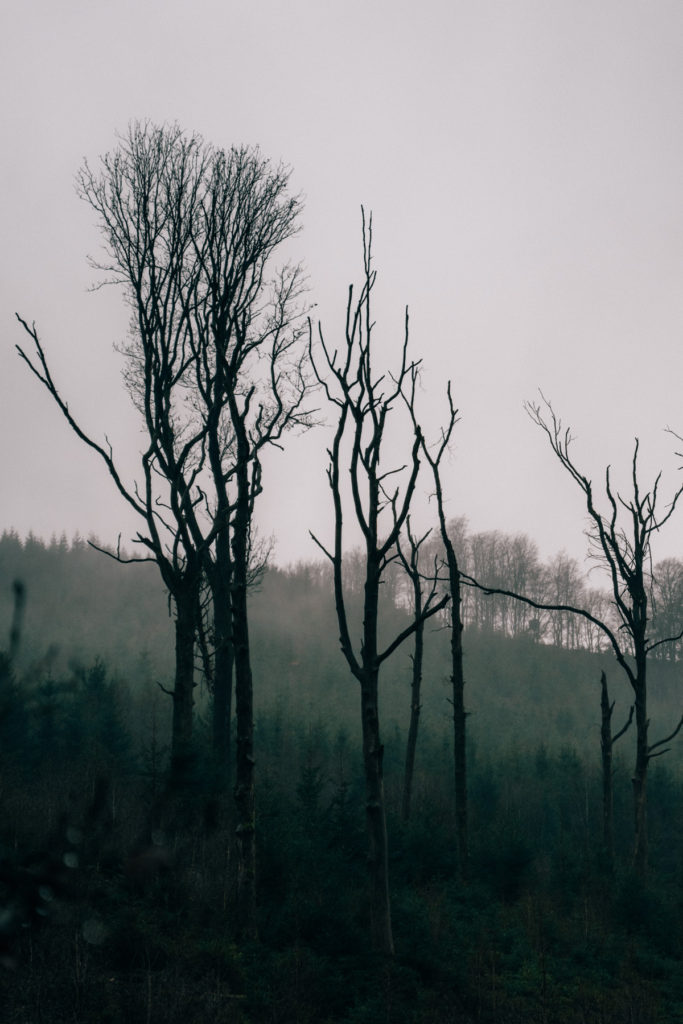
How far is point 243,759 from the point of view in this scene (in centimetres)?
736

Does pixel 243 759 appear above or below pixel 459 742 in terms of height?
above

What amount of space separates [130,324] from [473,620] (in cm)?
4829

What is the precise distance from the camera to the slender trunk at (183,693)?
9914 mm

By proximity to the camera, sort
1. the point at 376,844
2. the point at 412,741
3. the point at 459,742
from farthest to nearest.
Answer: the point at 412,741 < the point at 459,742 < the point at 376,844

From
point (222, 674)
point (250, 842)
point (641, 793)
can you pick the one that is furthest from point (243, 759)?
point (641, 793)

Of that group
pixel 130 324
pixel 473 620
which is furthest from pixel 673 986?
pixel 473 620

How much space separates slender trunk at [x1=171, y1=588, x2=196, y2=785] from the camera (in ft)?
32.5

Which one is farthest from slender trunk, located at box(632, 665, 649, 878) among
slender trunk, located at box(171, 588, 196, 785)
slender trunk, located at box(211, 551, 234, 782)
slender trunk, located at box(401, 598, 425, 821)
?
slender trunk, located at box(171, 588, 196, 785)


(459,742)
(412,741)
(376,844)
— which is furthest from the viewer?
(412,741)

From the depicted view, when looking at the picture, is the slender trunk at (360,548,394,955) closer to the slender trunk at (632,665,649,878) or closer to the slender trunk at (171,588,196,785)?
the slender trunk at (171,588,196,785)

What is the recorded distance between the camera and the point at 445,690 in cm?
4291

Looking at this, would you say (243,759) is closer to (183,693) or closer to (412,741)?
(183,693)

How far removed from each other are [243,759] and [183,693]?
3.14 meters

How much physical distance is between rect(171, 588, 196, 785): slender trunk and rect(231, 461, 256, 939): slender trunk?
7.61 feet
